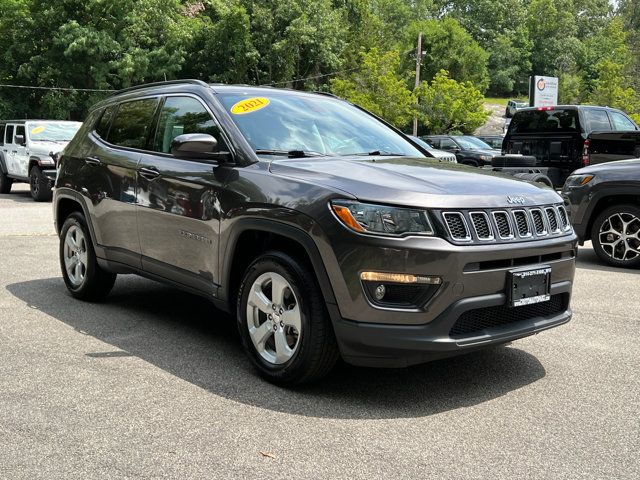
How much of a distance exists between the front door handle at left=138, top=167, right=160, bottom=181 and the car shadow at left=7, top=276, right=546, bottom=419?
1.13 m

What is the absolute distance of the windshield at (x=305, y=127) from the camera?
479 cm

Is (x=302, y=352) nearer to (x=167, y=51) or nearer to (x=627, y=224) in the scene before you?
(x=627, y=224)

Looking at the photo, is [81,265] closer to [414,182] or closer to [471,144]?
[414,182]

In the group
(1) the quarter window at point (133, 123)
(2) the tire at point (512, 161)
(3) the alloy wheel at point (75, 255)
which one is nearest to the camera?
(1) the quarter window at point (133, 123)

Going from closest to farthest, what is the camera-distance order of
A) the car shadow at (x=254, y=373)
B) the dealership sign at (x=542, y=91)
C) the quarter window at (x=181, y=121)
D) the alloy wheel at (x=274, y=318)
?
the car shadow at (x=254, y=373) < the alloy wheel at (x=274, y=318) < the quarter window at (x=181, y=121) < the dealership sign at (x=542, y=91)

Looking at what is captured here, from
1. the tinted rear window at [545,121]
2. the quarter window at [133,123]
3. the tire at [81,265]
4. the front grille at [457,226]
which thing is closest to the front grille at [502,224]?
the front grille at [457,226]

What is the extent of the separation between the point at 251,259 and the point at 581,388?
2083 millimetres

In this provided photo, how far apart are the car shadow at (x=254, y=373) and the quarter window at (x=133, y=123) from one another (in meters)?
1.38

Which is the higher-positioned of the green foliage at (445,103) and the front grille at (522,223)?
the green foliage at (445,103)

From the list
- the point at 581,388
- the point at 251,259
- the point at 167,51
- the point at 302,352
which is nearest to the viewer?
the point at 302,352

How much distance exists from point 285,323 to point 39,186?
46.5ft

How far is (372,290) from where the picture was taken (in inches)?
148

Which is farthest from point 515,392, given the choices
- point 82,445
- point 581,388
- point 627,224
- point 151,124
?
point 627,224

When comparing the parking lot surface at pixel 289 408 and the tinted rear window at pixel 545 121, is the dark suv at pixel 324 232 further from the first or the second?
the tinted rear window at pixel 545 121
